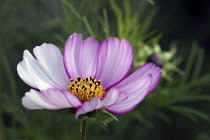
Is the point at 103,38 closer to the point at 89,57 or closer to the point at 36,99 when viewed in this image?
the point at 89,57

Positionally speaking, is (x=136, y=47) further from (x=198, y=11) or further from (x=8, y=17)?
(x=198, y=11)

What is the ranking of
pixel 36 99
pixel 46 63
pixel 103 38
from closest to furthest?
pixel 36 99 → pixel 46 63 → pixel 103 38

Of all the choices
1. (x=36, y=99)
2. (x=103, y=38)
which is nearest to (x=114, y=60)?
(x=36, y=99)

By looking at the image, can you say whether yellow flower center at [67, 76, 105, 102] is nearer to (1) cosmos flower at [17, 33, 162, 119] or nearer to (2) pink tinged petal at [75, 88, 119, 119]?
(1) cosmos flower at [17, 33, 162, 119]

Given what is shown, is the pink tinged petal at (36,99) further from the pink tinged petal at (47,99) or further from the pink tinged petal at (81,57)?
the pink tinged petal at (81,57)

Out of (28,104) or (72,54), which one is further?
(72,54)

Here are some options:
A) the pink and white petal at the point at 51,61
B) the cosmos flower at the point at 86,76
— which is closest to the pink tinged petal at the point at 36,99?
the cosmos flower at the point at 86,76

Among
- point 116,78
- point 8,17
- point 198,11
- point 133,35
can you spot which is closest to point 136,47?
point 133,35
